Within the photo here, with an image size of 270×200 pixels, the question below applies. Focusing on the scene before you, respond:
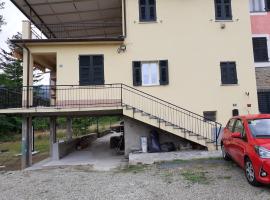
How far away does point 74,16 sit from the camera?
18.0m

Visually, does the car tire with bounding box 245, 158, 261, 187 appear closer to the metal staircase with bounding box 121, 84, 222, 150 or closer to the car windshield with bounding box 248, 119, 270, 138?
the car windshield with bounding box 248, 119, 270, 138

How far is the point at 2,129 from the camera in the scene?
38594 mm

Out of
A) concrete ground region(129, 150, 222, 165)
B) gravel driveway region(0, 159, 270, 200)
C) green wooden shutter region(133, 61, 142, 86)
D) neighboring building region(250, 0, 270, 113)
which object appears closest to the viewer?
gravel driveway region(0, 159, 270, 200)

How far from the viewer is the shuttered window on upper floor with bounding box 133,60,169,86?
1476 centimetres

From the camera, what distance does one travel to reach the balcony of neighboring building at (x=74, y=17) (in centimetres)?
1605

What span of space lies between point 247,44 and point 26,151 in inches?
508

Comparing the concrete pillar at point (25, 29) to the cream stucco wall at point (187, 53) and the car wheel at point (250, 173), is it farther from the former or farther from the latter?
the car wheel at point (250, 173)

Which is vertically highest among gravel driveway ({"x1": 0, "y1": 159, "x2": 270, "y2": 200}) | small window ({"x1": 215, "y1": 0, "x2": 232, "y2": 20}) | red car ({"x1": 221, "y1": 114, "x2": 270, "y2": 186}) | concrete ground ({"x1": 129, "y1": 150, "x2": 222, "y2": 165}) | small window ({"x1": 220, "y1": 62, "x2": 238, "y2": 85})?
small window ({"x1": 215, "y1": 0, "x2": 232, "y2": 20})

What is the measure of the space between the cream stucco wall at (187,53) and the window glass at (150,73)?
1.09 feet

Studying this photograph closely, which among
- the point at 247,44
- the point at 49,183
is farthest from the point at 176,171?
the point at 247,44

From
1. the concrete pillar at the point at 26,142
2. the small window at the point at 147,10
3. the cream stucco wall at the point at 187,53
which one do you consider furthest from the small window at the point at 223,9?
the concrete pillar at the point at 26,142

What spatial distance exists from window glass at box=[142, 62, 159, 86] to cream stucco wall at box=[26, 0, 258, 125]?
333mm

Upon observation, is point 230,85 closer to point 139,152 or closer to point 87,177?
point 139,152

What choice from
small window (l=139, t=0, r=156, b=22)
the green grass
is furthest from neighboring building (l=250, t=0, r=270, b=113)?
the green grass
